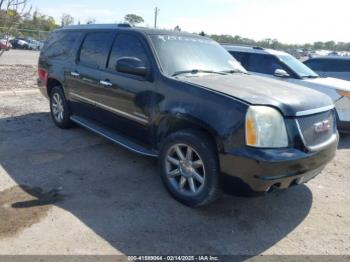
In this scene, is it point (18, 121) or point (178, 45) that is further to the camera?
point (18, 121)

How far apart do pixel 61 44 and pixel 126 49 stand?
2226 millimetres

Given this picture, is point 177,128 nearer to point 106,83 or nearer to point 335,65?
point 106,83

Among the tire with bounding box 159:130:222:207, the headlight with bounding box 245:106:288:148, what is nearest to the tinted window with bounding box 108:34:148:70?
the tire with bounding box 159:130:222:207

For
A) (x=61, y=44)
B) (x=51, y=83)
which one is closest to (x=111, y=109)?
Answer: (x=61, y=44)

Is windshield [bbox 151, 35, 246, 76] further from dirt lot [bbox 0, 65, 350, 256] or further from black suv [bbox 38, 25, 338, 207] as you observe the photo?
dirt lot [bbox 0, 65, 350, 256]

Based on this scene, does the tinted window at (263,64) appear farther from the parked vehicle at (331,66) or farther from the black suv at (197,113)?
the parked vehicle at (331,66)

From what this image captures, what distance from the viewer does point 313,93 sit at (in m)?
3.96

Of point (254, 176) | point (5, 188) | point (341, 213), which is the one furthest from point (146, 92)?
point (341, 213)

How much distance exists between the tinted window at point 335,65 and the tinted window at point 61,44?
8.31m

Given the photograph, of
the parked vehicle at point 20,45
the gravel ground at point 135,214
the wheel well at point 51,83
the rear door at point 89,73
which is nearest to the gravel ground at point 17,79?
the wheel well at point 51,83

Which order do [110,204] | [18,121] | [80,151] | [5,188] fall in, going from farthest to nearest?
[18,121] → [80,151] → [5,188] → [110,204]

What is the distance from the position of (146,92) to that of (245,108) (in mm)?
1447

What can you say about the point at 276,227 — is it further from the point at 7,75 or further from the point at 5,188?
the point at 7,75

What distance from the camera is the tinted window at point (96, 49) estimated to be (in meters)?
5.00
